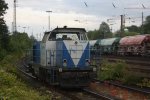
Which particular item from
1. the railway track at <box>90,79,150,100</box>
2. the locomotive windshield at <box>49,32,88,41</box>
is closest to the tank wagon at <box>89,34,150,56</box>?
the railway track at <box>90,79,150,100</box>

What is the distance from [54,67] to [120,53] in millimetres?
34740

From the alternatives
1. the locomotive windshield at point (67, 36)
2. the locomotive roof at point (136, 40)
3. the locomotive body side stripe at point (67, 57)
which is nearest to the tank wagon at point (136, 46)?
the locomotive roof at point (136, 40)

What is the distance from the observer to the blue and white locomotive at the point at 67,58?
1861cm

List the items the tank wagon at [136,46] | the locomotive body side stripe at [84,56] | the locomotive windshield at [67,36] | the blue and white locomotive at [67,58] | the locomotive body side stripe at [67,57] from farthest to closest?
the tank wagon at [136,46]
the locomotive windshield at [67,36]
the locomotive body side stripe at [84,56]
the locomotive body side stripe at [67,57]
the blue and white locomotive at [67,58]

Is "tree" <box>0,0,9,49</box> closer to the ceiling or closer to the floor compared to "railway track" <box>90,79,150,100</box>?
closer to the ceiling

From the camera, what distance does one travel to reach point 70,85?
61.3 ft

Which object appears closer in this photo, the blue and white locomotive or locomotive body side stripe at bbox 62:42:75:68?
the blue and white locomotive

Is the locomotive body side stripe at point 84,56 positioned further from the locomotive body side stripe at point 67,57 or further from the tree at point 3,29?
the tree at point 3,29

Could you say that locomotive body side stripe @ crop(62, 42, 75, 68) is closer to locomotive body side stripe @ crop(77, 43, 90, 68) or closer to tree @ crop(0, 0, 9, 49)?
locomotive body side stripe @ crop(77, 43, 90, 68)

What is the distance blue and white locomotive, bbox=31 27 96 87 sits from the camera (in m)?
18.6

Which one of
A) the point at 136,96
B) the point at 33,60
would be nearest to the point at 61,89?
the point at 136,96

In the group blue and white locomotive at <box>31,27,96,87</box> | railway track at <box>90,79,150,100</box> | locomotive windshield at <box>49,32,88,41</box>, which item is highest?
locomotive windshield at <box>49,32,88,41</box>

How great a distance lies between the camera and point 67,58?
19219 millimetres

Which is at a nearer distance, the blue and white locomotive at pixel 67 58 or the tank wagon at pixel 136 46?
the blue and white locomotive at pixel 67 58
